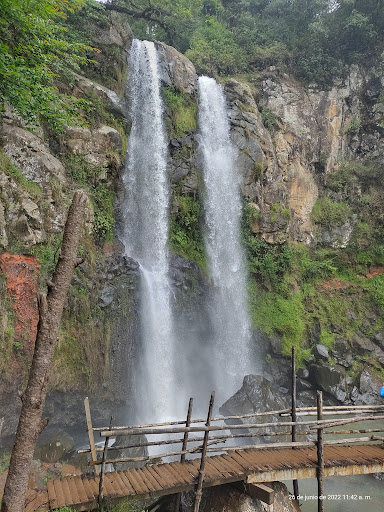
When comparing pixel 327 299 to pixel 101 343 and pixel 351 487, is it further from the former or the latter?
pixel 101 343

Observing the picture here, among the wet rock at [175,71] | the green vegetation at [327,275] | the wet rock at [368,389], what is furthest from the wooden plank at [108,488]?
the wet rock at [175,71]

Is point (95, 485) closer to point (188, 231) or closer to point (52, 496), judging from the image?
point (52, 496)

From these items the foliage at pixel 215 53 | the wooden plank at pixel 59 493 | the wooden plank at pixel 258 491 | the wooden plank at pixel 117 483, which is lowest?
the wooden plank at pixel 258 491

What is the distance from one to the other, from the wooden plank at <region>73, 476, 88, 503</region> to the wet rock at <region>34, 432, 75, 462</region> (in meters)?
3.41

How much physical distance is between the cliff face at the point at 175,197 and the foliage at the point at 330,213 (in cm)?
13

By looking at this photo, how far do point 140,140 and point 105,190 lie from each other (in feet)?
13.5

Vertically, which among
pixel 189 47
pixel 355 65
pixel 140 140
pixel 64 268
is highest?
pixel 189 47

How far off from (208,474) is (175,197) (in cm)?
1266

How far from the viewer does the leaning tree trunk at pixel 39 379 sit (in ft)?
11.1

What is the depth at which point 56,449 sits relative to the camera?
812cm

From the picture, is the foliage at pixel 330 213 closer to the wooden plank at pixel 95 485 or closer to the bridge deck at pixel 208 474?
the bridge deck at pixel 208 474

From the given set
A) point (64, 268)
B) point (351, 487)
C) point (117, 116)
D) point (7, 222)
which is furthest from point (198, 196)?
point (64, 268)

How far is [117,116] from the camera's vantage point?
15.7 meters

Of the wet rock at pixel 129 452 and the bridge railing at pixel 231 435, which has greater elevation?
the bridge railing at pixel 231 435
